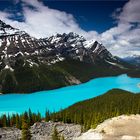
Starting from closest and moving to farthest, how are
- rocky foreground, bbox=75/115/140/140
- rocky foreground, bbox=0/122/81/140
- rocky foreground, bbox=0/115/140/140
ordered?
rocky foreground, bbox=75/115/140/140
rocky foreground, bbox=0/115/140/140
rocky foreground, bbox=0/122/81/140

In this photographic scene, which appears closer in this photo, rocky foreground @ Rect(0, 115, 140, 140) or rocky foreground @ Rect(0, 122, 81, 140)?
rocky foreground @ Rect(0, 115, 140, 140)

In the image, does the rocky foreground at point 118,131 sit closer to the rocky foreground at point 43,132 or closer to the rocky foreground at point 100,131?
the rocky foreground at point 100,131

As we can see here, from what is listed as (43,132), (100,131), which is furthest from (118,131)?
(43,132)

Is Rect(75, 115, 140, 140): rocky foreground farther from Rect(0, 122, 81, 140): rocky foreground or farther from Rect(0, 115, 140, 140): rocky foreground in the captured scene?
Rect(0, 122, 81, 140): rocky foreground

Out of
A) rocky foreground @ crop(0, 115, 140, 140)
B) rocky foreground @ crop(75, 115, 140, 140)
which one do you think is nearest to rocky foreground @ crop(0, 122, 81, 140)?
rocky foreground @ crop(0, 115, 140, 140)

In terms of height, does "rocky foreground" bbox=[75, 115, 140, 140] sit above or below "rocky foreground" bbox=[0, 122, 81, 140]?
above

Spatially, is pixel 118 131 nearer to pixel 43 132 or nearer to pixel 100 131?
pixel 100 131

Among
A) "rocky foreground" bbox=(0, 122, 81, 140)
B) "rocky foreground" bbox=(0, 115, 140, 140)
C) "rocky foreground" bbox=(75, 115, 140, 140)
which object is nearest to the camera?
"rocky foreground" bbox=(75, 115, 140, 140)
